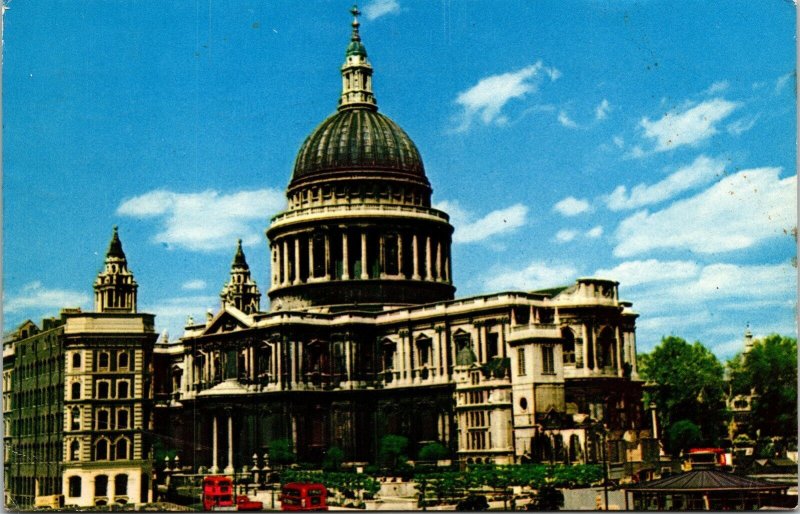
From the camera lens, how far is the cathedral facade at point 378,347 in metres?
82.7

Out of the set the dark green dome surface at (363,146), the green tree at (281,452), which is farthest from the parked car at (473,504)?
the dark green dome surface at (363,146)

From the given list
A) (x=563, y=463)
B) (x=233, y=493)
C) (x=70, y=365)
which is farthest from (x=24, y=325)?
(x=563, y=463)

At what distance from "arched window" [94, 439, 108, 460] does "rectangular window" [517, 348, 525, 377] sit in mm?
25373

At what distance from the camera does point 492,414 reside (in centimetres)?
8300

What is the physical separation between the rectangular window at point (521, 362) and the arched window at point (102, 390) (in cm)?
2501

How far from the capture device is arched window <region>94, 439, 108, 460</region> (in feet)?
229

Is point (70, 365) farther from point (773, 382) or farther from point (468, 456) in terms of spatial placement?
point (773, 382)

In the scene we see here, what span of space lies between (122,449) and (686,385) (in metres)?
39.1

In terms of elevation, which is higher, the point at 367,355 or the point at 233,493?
the point at 367,355

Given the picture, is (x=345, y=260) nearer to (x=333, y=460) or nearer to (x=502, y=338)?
→ (x=502, y=338)

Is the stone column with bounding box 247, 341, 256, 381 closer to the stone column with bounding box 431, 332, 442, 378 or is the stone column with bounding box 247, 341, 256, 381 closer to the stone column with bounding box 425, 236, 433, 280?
the stone column with bounding box 431, 332, 442, 378

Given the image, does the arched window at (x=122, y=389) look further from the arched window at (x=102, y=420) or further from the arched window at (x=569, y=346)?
the arched window at (x=569, y=346)

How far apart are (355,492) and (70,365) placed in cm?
1636

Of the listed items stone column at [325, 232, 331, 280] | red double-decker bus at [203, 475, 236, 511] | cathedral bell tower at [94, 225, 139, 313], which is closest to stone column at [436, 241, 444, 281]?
stone column at [325, 232, 331, 280]
